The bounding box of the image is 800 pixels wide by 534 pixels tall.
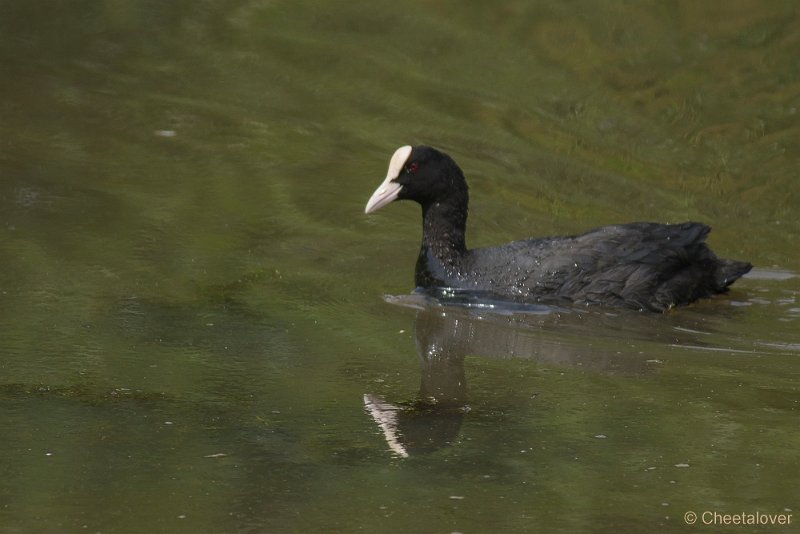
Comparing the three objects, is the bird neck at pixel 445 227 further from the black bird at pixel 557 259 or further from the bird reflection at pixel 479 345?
the bird reflection at pixel 479 345

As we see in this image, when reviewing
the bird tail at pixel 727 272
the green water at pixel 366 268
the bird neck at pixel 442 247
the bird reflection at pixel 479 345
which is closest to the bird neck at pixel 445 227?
the bird neck at pixel 442 247

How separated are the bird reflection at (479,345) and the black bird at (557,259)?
0.20 meters

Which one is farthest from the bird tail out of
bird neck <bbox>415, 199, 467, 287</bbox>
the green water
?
bird neck <bbox>415, 199, 467, 287</bbox>

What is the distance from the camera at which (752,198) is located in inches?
485

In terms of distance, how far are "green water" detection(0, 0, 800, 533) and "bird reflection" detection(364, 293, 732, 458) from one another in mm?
27

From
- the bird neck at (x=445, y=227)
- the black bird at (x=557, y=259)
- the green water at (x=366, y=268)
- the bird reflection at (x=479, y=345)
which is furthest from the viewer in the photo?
the bird neck at (x=445, y=227)

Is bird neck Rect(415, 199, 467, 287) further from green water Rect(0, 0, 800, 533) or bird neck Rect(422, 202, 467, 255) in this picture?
green water Rect(0, 0, 800, 533)

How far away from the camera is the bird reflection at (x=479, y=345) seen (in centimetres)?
613

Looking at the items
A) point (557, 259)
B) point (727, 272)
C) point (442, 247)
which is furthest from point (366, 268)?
point (727, 272)

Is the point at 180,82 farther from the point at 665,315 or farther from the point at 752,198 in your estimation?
the point at 665,315

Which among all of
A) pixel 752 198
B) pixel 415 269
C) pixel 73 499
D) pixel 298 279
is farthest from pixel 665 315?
pixel 73 499

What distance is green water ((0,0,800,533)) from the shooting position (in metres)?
5.41

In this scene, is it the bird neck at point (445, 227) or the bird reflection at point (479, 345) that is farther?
the bird neck at point (445, 227)

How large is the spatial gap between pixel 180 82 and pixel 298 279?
214 inches
